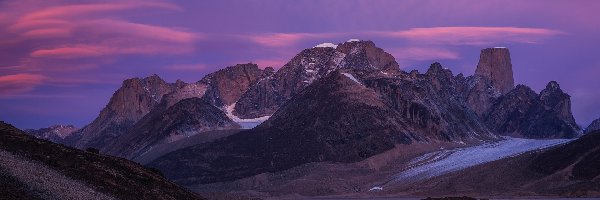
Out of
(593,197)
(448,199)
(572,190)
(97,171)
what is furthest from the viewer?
(572,190)

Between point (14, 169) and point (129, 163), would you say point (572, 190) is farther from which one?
point (14, 169)

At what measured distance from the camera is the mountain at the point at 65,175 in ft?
234

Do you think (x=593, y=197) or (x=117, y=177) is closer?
(x=117, y=177)

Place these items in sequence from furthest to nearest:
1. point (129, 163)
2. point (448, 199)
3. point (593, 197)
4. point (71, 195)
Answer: point (593, 197) < point (448, 199) < point (129, 163) < point (71, 195)

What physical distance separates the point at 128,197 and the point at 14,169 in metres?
11.0

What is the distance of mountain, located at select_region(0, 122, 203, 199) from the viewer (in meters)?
71.4

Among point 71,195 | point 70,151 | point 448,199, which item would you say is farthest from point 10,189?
point 448,199

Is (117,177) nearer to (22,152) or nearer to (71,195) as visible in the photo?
(22,152)

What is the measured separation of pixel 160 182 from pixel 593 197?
108839 millimetres

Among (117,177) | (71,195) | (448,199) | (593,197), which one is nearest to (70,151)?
(117,177)

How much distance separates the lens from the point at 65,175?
3187 inches

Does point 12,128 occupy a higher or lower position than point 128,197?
higher

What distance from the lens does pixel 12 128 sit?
98.4 meters

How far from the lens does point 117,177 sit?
8925 cm
